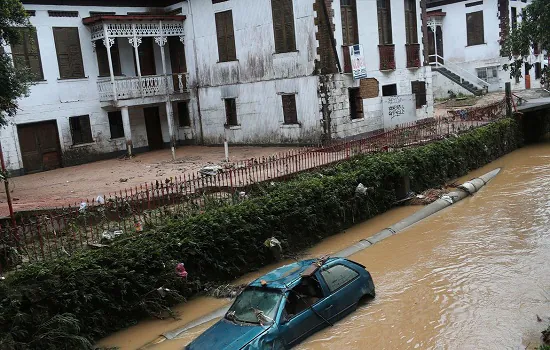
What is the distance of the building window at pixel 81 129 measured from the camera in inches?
997

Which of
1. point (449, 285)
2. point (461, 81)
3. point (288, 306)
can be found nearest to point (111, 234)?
point (288, 306)

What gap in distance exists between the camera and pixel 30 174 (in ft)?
77.3

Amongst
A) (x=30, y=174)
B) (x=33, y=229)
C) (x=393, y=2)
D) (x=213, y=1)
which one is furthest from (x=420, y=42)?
(x=33, y=229)

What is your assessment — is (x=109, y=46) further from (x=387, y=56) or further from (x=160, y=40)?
(x=387, y=56)

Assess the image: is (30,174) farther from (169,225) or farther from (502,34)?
(502,34)

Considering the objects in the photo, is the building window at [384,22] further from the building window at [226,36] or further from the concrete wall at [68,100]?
the concrete wall at [68,100]

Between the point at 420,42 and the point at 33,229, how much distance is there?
22.6 meters

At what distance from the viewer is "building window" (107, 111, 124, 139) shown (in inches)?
1046

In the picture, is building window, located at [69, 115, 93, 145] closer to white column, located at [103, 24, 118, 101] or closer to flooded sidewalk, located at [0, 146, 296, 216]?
flooded sidewalk, located at [0, 146, 296, 216]

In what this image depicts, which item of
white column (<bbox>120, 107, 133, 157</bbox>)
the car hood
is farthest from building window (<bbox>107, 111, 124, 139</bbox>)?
the car hood

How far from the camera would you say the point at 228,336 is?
782cm

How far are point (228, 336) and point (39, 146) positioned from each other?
19573 mm

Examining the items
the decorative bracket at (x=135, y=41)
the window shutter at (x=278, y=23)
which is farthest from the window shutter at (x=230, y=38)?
the decorative bracket at (x=135, y=41)

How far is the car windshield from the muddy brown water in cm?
85
